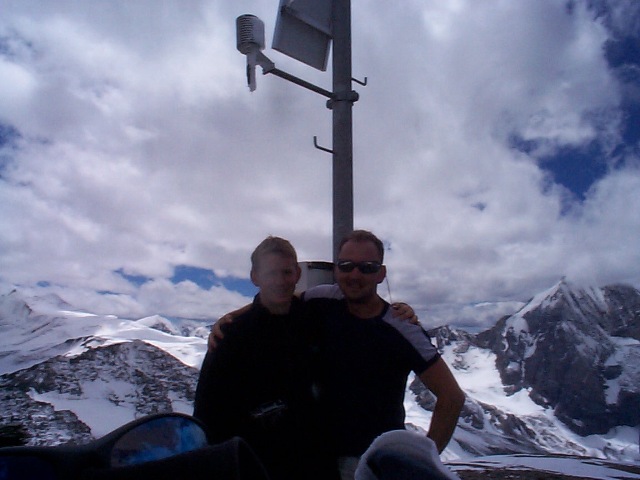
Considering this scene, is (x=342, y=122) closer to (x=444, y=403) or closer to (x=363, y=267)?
(x=363, y=267)

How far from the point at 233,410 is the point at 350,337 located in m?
0.96

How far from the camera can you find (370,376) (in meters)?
3.53

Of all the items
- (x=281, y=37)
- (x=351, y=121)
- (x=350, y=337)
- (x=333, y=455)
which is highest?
(x=281, y=37)

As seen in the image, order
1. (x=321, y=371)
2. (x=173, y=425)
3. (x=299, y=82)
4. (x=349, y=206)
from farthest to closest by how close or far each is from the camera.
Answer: (x=299, y=82) < (x=349, y=206) < (x=321, y=371) < (x=173, y=425)

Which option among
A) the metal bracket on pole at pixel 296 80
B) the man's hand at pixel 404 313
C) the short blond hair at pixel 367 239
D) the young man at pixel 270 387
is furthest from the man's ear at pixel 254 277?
the metal bracket on pole at pixel 296 80

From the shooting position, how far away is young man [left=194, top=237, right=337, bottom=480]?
302cm

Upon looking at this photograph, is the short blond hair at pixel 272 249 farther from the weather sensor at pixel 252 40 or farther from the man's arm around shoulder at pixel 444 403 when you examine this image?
the weather sensor at pixel 252 40

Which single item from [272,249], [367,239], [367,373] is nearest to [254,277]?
[272,249]

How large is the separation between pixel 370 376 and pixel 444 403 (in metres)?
0.51

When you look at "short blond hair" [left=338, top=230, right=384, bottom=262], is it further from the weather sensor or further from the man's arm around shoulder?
the weather sensor

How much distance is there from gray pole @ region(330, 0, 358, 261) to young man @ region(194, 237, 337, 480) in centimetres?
165

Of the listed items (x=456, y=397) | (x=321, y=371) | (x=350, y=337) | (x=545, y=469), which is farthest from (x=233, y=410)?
(x=545, y=469)

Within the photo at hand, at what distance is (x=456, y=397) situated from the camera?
343 centimetres

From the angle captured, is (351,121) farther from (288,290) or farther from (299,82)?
(288,290)
